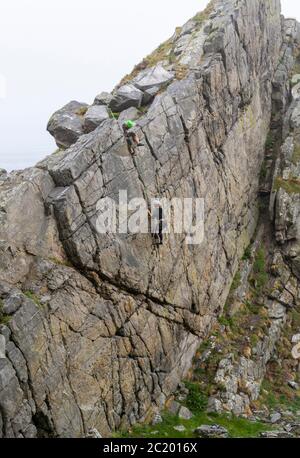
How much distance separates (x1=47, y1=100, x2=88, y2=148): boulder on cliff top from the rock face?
0.07 m

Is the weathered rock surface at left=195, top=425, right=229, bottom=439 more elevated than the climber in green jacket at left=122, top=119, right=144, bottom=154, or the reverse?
the climber in green jacket at left=122, top=119, right=144, bottom=154

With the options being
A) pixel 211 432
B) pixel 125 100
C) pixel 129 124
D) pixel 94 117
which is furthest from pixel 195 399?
pixel 125 100

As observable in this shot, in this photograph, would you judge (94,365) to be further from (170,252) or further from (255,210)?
(255,210)

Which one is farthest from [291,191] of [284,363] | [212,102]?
[284,363]

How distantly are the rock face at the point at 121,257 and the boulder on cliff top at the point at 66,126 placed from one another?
74mm

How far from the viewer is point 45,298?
2103cm

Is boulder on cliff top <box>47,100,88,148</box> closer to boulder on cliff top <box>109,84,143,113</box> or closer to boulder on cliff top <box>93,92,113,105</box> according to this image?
boulder on cliff top <box>93,92,113,105</box>

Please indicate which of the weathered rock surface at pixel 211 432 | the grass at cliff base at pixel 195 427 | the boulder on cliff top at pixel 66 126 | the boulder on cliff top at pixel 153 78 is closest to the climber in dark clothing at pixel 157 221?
the boulder on cliff top at pixel 66 126

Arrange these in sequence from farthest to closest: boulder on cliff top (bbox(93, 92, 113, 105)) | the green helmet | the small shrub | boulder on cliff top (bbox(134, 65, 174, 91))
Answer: boulder on cliff top (bbox(134, 65, 174, 91)) < boulder on cliff top (bbox(93, 92, 113, 105)) < the small shrub < the green helmet

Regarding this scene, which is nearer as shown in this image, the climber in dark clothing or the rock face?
the rock face

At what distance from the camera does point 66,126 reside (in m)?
28.3

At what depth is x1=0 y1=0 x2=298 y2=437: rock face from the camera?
806 inches

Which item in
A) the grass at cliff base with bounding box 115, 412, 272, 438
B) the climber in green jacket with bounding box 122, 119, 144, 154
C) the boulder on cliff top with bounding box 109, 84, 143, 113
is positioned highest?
the boulder on cliff top with bounding box 109, 84, 143, 113

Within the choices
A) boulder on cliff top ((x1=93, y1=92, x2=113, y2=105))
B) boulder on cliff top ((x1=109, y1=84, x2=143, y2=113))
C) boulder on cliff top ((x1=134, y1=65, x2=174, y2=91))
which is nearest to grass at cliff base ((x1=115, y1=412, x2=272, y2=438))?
boulder on cliff top ((x1=109, y1=84, x2=143, y2=113))
